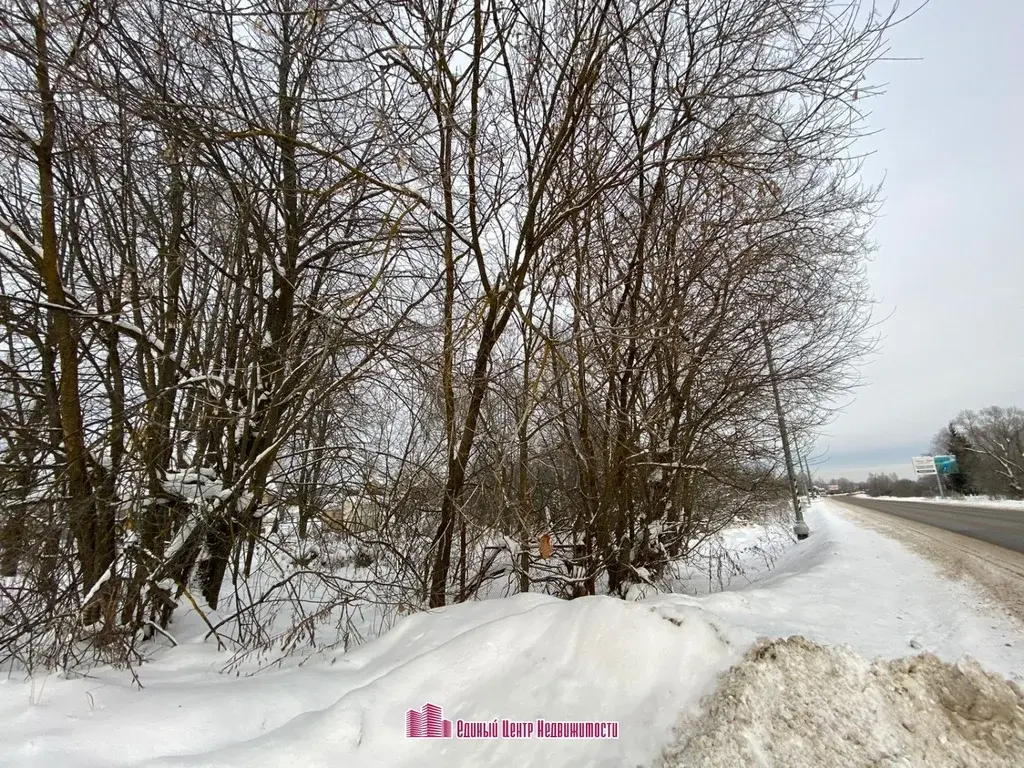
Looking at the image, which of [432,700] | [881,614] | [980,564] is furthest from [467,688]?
[980,564]

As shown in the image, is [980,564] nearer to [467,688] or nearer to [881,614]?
[881,614]

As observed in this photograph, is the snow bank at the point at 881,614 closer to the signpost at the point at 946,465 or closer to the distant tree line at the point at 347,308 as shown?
the distant tree line at the point at 347,308

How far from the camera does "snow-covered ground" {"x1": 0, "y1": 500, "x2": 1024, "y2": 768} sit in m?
2.35

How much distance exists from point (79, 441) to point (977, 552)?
12.3m

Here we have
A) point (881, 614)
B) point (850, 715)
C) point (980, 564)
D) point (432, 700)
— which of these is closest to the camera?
point (850, 715)

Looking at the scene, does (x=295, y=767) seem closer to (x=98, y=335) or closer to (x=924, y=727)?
(x=924, y=727)

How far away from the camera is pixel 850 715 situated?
2.47 meters

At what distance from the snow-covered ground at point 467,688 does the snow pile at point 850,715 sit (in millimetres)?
143

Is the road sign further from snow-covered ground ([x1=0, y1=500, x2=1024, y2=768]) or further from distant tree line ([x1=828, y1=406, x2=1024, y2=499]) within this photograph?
snow-covered ground ([x1=0, y1=500, x2=1024, y2=768])

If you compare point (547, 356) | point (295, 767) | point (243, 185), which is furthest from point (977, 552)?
point (243, 185)

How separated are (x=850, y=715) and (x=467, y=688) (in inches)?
80.7

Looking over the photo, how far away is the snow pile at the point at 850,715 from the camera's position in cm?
227

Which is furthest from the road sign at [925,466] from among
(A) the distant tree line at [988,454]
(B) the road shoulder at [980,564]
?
(B) the road shoulder at [980,564]

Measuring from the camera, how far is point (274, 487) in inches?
218
